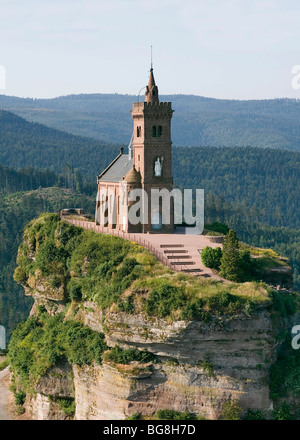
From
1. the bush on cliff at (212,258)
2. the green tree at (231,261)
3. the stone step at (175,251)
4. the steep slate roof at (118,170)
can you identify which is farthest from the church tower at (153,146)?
the green tree at (231,261)

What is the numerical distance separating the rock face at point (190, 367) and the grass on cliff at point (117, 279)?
0.96 metres

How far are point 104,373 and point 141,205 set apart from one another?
60.8 ft

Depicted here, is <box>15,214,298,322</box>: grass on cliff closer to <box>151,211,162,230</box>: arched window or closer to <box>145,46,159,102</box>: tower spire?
<box>151,211,162,230</box>: arched window

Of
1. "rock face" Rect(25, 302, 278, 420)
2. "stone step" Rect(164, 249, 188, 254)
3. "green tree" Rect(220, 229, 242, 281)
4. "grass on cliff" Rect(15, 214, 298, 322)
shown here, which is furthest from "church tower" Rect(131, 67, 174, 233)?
"rock face" Rect(25, 302, 278, 420)

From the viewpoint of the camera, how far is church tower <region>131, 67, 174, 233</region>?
70938 mm

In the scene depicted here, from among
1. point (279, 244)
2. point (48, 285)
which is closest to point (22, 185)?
point (279, 244)

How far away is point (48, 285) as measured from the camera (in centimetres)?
7100

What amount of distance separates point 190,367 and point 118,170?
88.5 ft

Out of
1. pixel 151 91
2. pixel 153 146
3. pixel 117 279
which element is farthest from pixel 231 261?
pixel 151 91

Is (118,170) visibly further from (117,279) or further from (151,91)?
(117,279)

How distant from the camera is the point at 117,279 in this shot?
197 feet

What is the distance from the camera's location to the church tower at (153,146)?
70938mm

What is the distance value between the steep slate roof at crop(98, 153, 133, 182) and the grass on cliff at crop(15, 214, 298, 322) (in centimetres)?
653
